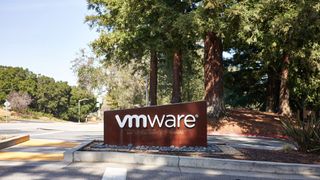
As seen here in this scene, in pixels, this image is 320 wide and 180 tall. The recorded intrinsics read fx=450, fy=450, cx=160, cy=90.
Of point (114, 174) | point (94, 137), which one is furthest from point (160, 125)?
point (94, 137)

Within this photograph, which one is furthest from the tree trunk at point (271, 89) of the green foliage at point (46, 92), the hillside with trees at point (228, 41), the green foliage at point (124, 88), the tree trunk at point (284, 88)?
the green foliage at point (46, 92)

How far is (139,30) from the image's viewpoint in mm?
27547

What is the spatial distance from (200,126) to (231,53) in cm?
2605

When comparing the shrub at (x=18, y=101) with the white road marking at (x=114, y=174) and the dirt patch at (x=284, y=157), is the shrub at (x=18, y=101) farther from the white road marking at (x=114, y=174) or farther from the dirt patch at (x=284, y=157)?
the white road marking at (x=114, y=174)

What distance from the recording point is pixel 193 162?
9.74m

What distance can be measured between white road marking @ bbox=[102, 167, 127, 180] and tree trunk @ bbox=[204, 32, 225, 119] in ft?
52.3

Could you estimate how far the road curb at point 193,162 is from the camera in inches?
367

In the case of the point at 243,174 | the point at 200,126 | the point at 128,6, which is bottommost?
the point at 243,174

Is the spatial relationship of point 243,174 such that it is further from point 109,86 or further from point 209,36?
point 109,86

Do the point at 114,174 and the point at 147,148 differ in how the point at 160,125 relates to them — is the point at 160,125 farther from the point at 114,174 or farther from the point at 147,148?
the point at 114,174

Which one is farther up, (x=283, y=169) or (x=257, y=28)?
(x=257, y=28)

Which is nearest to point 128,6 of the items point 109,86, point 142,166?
point 142,166

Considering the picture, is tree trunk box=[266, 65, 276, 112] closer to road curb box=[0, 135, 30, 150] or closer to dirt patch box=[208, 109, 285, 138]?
dirt patch box=[208, 109, 285, 138]

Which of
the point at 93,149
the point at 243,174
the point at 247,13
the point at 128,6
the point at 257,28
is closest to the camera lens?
the point at 243,174
